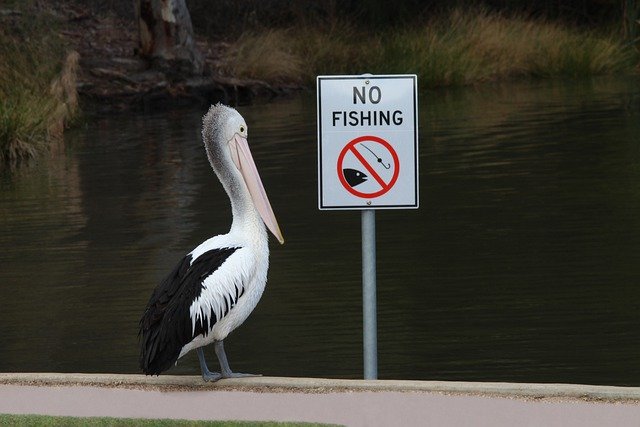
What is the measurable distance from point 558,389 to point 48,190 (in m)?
12.3

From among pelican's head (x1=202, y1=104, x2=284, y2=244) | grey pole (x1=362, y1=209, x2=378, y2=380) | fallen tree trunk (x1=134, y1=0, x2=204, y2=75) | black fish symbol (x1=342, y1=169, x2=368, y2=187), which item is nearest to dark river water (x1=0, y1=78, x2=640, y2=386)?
grey pole (x1=362, y1=209, x2=378, y2=380)

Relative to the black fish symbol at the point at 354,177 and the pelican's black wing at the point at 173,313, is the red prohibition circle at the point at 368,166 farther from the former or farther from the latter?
the pelican's black wing at the point at 173,313

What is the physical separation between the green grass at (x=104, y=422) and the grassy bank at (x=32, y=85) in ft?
46.9

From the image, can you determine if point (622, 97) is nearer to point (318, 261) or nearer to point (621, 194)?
point (621, 194)

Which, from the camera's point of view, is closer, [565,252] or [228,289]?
[228,289]

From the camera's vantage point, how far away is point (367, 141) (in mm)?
6535

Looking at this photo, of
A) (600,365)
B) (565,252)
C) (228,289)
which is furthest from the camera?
(565,252)

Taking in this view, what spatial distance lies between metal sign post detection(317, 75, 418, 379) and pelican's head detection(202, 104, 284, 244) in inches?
16.9

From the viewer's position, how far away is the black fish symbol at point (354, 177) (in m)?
6.61

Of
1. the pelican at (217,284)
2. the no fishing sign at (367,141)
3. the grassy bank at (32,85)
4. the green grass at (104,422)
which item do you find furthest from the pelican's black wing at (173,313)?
the grassy bank at (32,85)

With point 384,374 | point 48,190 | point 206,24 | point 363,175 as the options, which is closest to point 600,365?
point 384,374

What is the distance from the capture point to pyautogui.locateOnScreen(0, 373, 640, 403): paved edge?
5.87 meters

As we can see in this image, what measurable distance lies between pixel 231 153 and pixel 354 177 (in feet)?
2.33

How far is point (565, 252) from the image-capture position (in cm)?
1188
